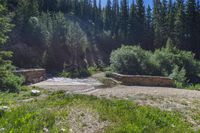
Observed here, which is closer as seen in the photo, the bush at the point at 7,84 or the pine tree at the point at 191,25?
the bush at the point at 7,84

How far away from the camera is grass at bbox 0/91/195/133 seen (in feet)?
17.5

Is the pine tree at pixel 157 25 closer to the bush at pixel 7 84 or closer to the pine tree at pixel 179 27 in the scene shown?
the pine tree at pixel 179 27

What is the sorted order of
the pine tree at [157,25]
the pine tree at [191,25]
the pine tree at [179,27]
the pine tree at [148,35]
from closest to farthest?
1. the pine tree at [179,27]
2. the pine tree at [191,25]
3. the pine tree at [157,25]
4. the pine tree at [148,35]

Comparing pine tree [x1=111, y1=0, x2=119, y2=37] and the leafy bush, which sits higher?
pine tree [x1=111, y1=0, x2=119, y2=37]

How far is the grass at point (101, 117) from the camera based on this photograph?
5.34m

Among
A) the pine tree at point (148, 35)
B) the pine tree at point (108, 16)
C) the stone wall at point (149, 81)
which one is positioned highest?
the pine tree at point (108, 16)

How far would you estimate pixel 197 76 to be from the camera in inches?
773

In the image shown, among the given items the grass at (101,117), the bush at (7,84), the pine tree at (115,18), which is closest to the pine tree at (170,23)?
the pine tree at (115,18)

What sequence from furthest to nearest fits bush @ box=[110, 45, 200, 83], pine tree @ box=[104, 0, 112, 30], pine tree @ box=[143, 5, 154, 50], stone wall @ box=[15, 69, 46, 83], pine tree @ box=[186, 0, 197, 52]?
pine tree @ box=[104, 0, 112, 30], pine tree @ box=[143, 5, 154, 50], pine tree @ box=[186, 0, 197, 52], bush @ box=[110, 45, 200, 83], stone wall @ box=[15, 69, 46, 83]

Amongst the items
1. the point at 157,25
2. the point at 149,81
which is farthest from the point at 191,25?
the point at 149,81

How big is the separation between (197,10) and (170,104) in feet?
105

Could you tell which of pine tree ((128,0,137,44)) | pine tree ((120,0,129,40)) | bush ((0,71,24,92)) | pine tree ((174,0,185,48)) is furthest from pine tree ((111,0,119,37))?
bush ((0,71,24,92))

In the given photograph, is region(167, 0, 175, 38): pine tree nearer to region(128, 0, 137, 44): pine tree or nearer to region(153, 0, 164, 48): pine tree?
region(153, 0, 164, 48): pine tree

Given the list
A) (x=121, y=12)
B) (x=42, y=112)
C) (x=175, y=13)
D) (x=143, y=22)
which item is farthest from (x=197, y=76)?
(x=121, y=12)
